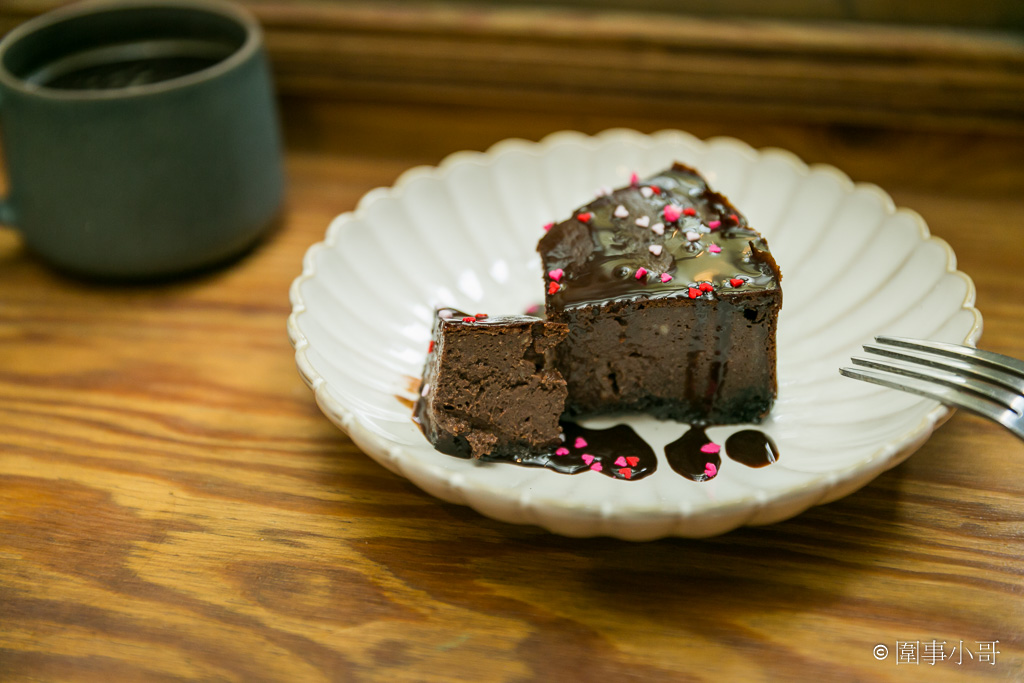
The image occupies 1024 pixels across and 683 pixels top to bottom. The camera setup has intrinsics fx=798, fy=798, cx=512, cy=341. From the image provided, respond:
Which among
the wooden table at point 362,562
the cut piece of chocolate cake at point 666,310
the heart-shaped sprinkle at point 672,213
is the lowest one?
the wooden table at point 362,562

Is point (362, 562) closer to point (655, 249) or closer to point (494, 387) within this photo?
point (494, 387)

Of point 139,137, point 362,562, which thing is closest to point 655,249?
point 362,562

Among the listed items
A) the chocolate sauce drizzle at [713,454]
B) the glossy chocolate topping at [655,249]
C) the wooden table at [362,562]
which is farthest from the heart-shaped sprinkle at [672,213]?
the wooden table at [362,562]

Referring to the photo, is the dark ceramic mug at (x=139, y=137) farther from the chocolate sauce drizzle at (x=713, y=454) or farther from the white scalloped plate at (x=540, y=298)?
the chocolate sauce drizzle at (x=713, y=454)

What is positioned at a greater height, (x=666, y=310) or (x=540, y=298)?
(x=666, y=310)

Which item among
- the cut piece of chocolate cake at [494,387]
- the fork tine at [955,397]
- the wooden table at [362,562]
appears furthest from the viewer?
the cut piece of chocolate cake at [494,387]

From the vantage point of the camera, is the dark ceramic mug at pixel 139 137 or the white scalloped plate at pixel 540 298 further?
the dark ceramic mug at pixel 139 137

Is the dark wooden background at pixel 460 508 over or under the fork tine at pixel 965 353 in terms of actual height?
under
